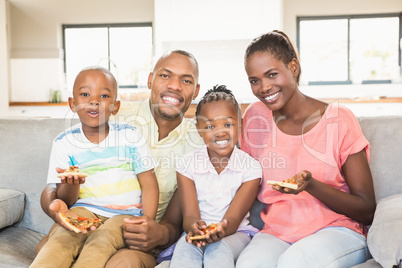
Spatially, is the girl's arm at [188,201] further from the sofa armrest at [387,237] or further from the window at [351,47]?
the window at [351,47]

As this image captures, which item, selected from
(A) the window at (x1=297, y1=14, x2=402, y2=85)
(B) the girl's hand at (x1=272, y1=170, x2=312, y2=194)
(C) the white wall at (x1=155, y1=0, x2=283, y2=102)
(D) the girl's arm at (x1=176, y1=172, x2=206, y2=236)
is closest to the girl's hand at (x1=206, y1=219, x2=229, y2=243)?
(D) the girl's arm at (x1=176, y1=172, x2=206, y2=236)

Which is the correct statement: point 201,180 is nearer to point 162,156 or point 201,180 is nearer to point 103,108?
point 162,156

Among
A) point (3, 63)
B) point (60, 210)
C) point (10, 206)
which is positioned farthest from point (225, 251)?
point (3, 63)

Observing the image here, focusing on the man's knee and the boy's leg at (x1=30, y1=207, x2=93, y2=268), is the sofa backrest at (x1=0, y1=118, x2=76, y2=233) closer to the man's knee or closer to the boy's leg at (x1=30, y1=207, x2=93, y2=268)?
the boy's leg at (x1=30, y1=207, x2=93, y2=268)

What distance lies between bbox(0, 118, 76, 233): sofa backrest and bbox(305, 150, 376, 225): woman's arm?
113cm

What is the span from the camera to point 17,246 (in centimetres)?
156

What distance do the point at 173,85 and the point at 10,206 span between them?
2.76ft

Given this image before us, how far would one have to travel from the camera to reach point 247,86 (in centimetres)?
578

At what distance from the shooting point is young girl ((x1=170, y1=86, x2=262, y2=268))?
1.44m

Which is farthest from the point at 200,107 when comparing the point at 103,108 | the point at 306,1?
the point at 306,1

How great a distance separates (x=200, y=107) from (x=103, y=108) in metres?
0.38

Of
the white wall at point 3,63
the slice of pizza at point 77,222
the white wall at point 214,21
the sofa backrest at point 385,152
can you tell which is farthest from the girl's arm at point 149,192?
the white wall at point 3,63

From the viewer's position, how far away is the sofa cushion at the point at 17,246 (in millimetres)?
1400

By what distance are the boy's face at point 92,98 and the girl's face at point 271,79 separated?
57 centimetres
